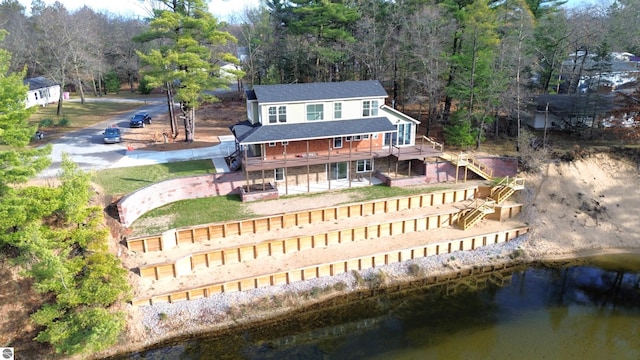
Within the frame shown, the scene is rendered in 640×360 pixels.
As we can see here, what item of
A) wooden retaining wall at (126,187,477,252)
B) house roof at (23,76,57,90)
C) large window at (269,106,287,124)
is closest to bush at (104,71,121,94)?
house roof at (23,76,57,90)

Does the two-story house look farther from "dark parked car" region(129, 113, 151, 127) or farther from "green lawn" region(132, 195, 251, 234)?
"dark parked car" region(129, 113, 151, 127)

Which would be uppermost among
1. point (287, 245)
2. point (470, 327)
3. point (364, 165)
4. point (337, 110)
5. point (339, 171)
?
point (337, 110)

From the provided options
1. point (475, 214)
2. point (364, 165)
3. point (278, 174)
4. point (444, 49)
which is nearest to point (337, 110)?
point (364, 165)

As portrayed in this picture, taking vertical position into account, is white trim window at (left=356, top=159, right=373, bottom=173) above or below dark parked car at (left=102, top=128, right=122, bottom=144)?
below

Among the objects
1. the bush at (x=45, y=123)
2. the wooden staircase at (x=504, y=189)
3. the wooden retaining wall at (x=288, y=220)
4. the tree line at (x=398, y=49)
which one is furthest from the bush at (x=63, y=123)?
the wooden staircase at (x=504, y=189)

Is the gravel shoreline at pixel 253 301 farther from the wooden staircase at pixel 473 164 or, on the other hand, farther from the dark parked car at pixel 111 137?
the dark parked car at pixel 111 137

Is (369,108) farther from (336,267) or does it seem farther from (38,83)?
(38,83)
